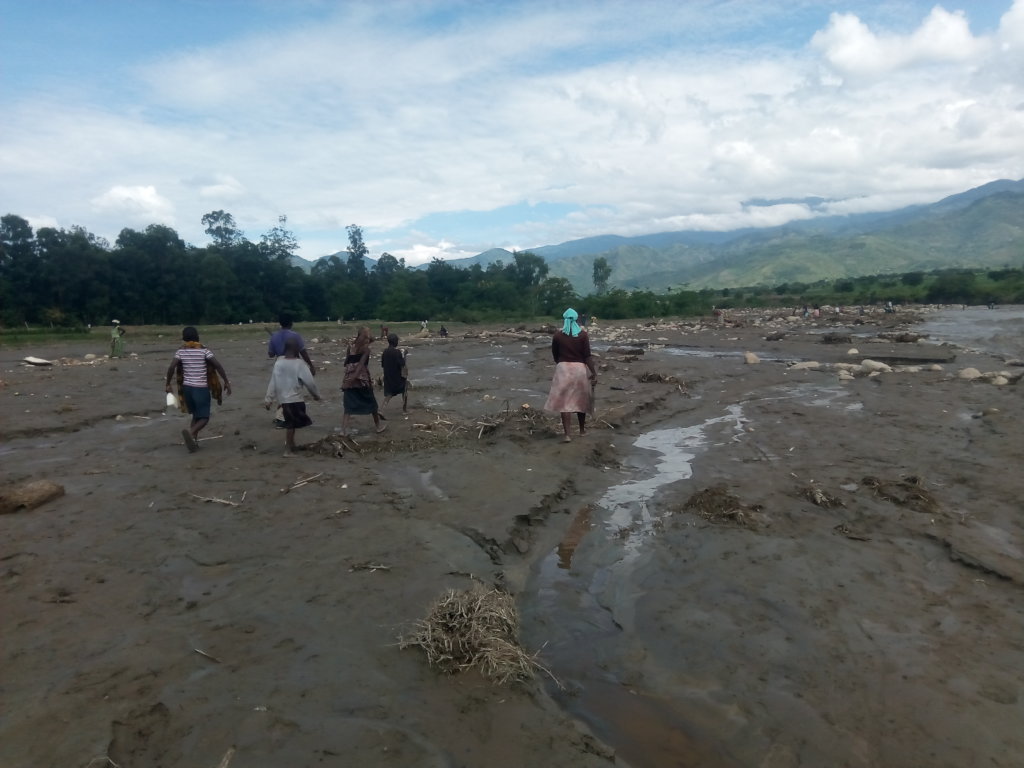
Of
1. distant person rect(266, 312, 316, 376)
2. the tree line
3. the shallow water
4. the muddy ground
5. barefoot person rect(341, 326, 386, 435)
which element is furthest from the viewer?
the tree line

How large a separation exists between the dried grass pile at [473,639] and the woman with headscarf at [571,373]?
5.34 metres

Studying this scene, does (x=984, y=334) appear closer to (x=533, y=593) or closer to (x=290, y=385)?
(x=290, y=385)

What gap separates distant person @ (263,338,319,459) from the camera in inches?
339

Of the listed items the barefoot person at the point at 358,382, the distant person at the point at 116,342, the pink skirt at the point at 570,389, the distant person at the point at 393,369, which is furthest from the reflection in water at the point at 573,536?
the distant person at the point at 116,342

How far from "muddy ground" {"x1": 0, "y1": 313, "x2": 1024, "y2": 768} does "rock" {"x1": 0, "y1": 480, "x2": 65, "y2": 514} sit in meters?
0.14

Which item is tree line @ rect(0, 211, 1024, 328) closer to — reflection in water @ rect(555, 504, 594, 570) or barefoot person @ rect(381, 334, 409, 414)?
barefoot person @ rect(381, 334, 409, 414)

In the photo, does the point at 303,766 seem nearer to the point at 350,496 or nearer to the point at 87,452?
the point at 350,496

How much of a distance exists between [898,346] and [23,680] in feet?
88.9

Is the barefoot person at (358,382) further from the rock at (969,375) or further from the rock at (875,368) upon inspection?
the rock at (875,368)

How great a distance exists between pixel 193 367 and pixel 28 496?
9.28 feet

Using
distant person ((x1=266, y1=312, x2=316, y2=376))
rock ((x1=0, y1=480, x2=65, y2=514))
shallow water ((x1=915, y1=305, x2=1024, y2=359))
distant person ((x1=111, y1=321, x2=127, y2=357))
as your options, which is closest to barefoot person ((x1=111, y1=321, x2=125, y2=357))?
distant person ((x1=111, y1=321, x2=127, y2=357))

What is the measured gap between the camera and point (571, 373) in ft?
30.5

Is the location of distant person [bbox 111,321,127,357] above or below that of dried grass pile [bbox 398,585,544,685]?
above

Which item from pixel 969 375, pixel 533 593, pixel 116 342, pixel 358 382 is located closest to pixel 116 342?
pixel 116 342
